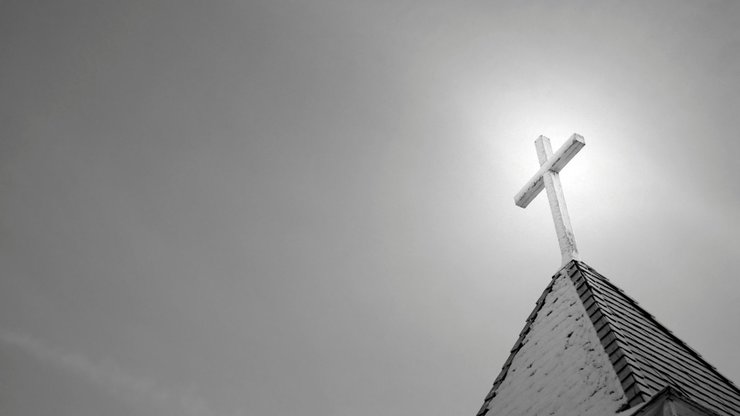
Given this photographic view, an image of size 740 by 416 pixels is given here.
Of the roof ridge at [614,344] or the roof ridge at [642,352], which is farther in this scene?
the roof ridge at [642,352]

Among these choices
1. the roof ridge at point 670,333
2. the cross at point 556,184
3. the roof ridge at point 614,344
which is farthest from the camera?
the cross at point 556,184

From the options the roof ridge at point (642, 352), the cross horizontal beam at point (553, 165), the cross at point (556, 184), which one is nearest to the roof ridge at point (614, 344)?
the roof ridge at point (642, 352)

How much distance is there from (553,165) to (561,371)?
443 centimetres

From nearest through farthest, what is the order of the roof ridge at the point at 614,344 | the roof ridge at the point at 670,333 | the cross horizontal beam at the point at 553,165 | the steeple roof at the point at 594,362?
the roof ridge at the point at 614,344 < the steeple roof at the point at 594,362 < the roof ridge at the point at 670,333 < the cross horizontal beam at the point at 553,165

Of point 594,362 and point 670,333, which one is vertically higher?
point 670,333

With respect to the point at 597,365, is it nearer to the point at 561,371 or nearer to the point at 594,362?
the point at 594,362

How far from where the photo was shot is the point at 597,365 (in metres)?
5.48

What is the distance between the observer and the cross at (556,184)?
27.6 ft

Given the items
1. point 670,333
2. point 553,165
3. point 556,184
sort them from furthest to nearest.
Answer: point 553,165, point 556,184, point 670,333

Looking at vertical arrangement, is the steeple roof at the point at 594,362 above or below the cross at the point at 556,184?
below

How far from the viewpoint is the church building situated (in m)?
4.96

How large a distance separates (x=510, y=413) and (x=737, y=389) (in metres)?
2.59

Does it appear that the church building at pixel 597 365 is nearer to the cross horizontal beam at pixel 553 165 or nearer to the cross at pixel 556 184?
the cross at pixel 556 184

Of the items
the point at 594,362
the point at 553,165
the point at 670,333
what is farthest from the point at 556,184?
the point at 594,362
